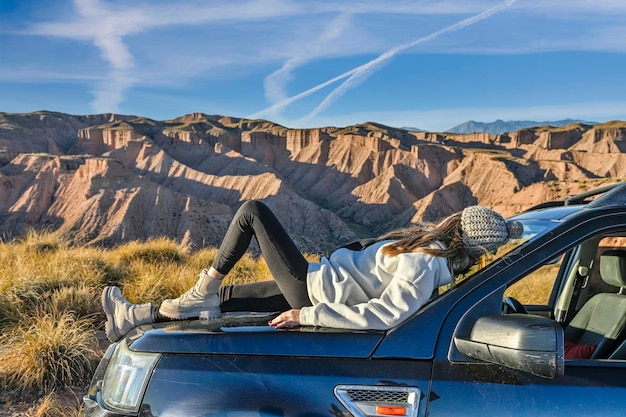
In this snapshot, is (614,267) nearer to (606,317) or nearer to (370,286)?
(606,317)

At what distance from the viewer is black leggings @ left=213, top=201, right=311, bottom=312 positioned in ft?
9.24

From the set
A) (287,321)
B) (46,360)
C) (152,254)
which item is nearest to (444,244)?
(287,321)

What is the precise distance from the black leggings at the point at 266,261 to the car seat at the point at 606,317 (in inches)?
53.2

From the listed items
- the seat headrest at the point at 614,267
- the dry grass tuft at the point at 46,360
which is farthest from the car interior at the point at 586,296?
the dry grass tuft at the point at 46,360

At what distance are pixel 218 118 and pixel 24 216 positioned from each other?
7832 cm

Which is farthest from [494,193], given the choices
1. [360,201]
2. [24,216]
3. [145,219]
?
[24,216]

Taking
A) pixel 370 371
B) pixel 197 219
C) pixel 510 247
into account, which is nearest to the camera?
pixel 370 371

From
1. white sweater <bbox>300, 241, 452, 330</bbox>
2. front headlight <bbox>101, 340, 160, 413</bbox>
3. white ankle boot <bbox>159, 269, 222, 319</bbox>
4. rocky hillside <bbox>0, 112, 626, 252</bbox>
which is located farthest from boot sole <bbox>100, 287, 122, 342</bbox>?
rocky hillside <bbox>0, 112, 626, 252</bbox>

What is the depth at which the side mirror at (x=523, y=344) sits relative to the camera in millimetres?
Answer: 1681

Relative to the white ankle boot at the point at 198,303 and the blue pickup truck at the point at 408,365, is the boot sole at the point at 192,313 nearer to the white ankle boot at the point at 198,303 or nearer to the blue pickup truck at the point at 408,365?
the white ankle boot at the point at 198,303

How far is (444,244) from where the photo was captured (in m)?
2.43

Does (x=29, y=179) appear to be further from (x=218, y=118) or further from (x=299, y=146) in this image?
(x=218, y=118)

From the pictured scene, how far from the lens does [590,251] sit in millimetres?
3135

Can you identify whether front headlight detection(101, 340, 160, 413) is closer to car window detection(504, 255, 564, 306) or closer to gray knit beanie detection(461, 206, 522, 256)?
gray knit beanie detection(461, 206, 522, 256)
